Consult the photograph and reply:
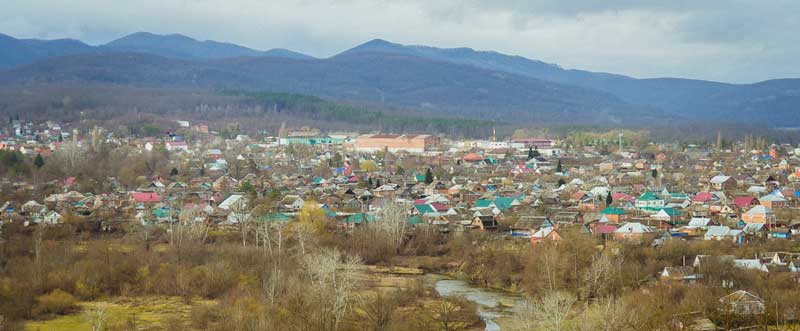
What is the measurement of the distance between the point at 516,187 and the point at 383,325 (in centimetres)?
2106

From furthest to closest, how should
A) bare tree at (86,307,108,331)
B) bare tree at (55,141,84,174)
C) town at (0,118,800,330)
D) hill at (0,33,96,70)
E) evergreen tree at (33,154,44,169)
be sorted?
hill at (0,33,96,70), bare tree at (55,141,84,174), evergreen tree at (33,154,44,169), town at (0,118,800,330), bare tree at (86,307,108,331)

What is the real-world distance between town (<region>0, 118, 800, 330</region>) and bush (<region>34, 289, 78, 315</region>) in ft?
0.20

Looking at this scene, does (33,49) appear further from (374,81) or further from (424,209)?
(424,209)

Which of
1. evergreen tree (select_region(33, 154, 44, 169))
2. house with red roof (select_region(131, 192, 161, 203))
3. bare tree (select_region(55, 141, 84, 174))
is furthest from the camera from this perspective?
bare tree (select_region(55, 141, 84, 174))

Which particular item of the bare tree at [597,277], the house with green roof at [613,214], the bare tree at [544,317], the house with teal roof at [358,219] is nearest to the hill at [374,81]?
the house with green roof at [613,214]

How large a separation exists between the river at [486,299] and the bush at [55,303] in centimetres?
685

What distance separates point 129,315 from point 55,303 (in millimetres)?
1548

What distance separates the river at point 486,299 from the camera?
17.0m

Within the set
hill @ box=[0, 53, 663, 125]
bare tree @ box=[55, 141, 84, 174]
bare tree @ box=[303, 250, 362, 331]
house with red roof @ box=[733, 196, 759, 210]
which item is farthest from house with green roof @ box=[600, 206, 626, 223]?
hill @ box=[0, 53, 663, 125]

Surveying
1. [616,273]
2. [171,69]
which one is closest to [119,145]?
[616,273]

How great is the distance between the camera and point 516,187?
35781 mm

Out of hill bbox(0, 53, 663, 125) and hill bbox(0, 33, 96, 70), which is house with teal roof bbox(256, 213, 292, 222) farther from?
hill bbox(0, 33, 96, 70)

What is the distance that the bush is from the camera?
17177mm

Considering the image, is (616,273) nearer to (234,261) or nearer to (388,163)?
(234,261)
